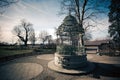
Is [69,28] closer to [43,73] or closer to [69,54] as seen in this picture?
[69,54]

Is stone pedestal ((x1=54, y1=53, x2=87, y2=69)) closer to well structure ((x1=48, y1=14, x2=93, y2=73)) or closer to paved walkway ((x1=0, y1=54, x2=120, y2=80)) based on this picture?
well structure ((x1=48, y1=14, x2=93, y2=73))

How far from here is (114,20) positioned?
27125 mm

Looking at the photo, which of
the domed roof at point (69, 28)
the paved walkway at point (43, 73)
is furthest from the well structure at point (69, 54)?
the paved walkway at point (43, 73)

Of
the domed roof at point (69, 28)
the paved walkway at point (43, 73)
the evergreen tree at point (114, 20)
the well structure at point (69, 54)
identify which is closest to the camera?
the paved walkway at point (43, 73)

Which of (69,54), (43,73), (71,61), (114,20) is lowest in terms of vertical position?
(43,73)

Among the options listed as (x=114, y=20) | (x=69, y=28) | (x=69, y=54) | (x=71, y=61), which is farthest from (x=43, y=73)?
(x=114, y=20)

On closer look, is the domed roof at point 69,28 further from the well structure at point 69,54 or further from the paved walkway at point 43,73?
the paved walkway at point 43,73

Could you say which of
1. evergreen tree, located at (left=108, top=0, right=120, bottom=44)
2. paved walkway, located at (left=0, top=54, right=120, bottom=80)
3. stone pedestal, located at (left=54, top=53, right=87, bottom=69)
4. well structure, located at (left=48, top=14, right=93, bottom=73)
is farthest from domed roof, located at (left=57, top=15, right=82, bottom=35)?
A: evergreen tree, located at (left=108, top=0, right=120, bottom=44)

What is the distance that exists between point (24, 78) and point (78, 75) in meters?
5.18

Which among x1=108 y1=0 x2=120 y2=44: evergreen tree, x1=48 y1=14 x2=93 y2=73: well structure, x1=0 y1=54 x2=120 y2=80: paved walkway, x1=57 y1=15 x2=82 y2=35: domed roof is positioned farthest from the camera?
x1=108 y1=0 x2=120 y2=44: evergreen tree

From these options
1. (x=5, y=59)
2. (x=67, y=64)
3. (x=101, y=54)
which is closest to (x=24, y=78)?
(x=67, y=64)

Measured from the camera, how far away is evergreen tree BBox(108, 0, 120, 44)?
82.1ft

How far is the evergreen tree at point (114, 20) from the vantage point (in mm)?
25019

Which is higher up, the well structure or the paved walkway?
the well structure
